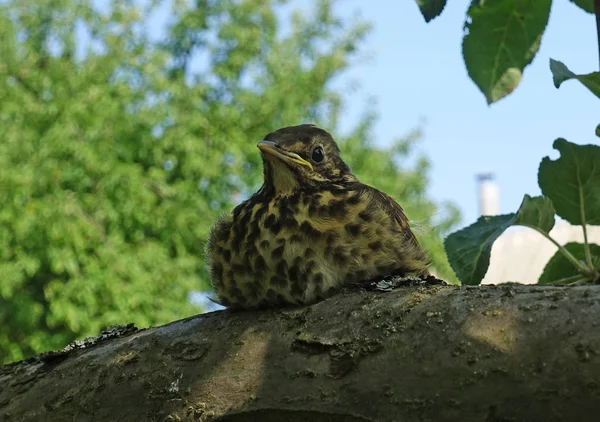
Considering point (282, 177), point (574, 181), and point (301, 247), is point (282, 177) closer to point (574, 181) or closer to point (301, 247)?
point (301, 247)

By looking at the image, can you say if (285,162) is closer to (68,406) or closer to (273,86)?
(68,406)

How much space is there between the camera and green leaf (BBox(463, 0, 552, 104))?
1529 mm

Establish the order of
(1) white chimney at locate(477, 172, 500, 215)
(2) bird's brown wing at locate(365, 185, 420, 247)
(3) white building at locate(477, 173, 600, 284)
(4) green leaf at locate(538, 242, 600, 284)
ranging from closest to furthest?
1. (4) green leaf at locate(538, 242, 600, 284)
2. (2) bird's brown wing at locate(365, 185, 420, 247)
3. (3) white building at locate(477, 173, 600, 284)
4. (1) white chimney at locate(477, 172, 500, 215)

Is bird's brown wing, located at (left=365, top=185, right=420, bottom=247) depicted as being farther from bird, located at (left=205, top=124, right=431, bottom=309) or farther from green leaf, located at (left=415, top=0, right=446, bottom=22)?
green leaf, located at (left=415, top=0, right=446, bottom=22)

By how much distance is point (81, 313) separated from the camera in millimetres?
9500

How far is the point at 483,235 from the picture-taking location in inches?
58.7

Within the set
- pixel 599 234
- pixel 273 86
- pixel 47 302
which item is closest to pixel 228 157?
pixel 273 86

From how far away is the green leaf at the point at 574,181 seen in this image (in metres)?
1.48

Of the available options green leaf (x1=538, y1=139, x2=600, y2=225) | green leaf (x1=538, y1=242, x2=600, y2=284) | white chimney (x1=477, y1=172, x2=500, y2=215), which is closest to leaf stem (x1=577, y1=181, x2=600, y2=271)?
green leaf (x1=538, y1=139, x2=600, y2=225)

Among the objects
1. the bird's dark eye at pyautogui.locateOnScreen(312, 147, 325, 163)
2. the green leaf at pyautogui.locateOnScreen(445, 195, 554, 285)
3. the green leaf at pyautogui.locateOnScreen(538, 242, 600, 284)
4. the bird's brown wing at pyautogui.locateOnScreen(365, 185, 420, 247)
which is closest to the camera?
the green leaf at pyautogui.locateOnScreen(445, 195, 554, 285)

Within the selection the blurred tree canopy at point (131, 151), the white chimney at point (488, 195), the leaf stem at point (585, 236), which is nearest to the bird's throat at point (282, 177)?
the leaf stem at point (585, 236)

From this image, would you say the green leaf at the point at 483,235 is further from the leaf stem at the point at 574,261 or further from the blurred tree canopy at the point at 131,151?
the blurred tree canopy at the point at 131,151

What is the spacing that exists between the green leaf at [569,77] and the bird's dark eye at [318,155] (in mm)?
1247

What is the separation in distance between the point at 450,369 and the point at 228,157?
11.4 meters
